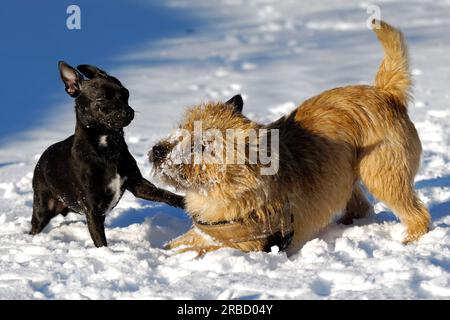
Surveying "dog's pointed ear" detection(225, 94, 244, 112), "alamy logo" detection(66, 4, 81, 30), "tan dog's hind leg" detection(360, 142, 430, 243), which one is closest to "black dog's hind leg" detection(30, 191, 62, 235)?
"dog's pointed ear" detection(225, 94, 244, 112)

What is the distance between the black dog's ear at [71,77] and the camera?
515cm

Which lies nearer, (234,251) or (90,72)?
(234,251)

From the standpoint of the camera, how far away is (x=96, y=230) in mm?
4766

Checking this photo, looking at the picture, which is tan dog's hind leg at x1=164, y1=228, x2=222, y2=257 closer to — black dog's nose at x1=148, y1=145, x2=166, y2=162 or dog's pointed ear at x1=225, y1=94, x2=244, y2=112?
black dog's nose at x1=148, y1=145, x2=166, y2=162

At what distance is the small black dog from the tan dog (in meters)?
0.61

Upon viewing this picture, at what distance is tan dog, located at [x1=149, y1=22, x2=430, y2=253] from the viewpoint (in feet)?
13.5

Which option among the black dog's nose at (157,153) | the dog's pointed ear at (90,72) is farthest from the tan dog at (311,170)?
the dog's pointed ear at (90,72)

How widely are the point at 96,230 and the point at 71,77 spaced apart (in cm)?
115

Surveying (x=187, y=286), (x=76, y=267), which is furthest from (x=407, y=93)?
(x=76, y=267)

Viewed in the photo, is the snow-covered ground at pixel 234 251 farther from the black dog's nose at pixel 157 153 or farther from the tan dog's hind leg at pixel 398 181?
the black dog's nose at pixel 157 153

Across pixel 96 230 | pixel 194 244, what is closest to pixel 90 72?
pixel 96 230

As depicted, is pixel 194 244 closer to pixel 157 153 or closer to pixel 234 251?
pixel 234 251

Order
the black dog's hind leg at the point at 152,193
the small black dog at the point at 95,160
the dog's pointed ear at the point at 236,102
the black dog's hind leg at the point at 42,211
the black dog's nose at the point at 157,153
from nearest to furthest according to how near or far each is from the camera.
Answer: the black dog's nose at the point at 157,153 → the dog's pointed ear at the point at 236,102 → the small black dog at the point at 95,160 → the black dog's hind leg at the point at 152,193 → the black dog's hind leg at the point at 42,211
